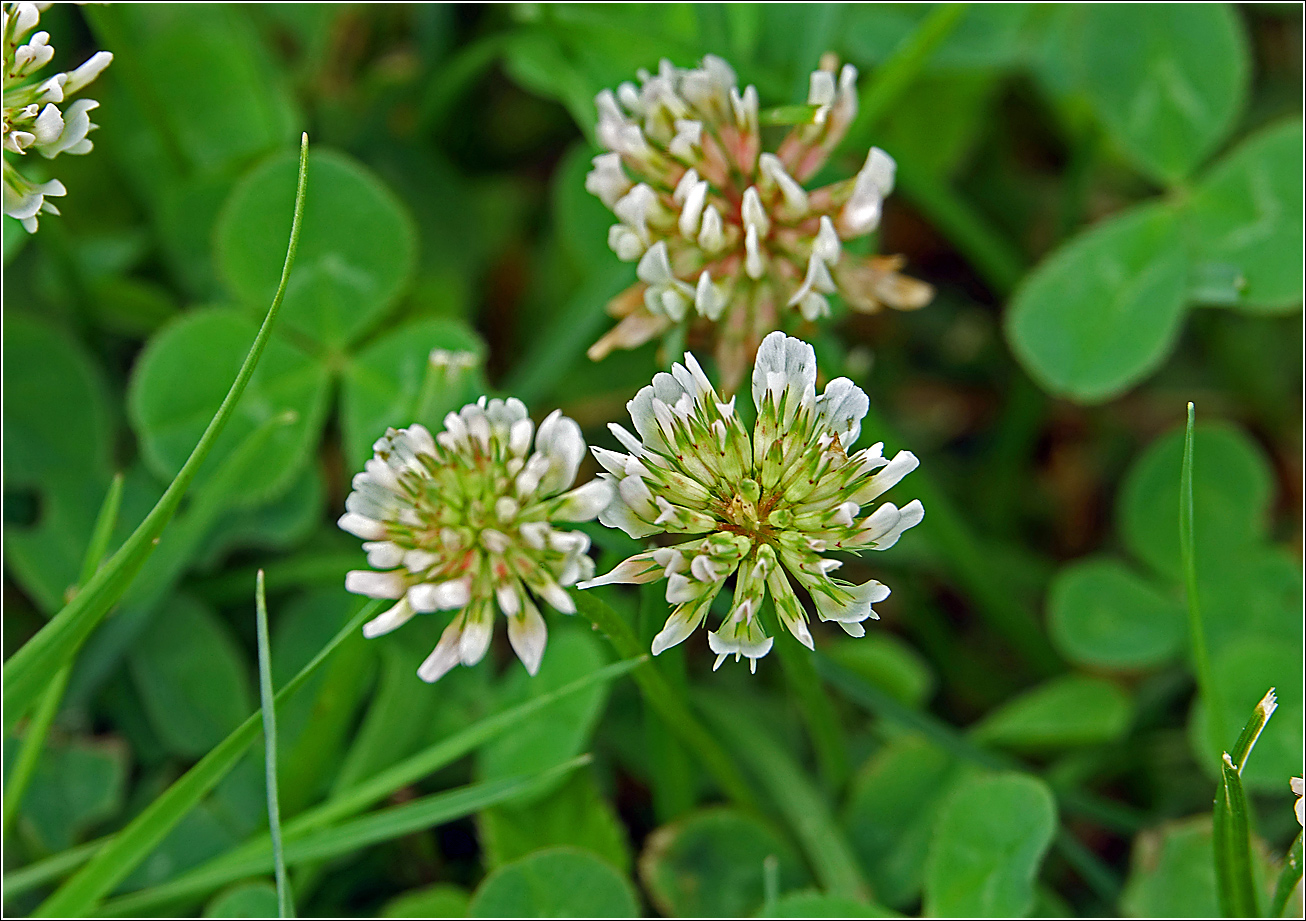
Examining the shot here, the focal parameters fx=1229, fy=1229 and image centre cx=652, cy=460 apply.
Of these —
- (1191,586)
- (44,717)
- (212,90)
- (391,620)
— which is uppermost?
(212,90)

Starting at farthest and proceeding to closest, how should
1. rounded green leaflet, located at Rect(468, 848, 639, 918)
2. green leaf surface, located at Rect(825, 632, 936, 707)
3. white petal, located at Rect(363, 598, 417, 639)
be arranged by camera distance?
green leaf surface, located at Rect(825, 632, 936, 707)
rounded green leaflet, located at Rect(468, 848, 639, 918)
white petal, located at Rect(363, 598, 417, 639)

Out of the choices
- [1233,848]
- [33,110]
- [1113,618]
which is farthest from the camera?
[1113,618]

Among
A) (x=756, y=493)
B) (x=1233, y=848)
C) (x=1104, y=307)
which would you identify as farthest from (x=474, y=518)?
(x=1104, y=307)

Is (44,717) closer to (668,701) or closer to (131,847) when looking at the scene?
(131,847)

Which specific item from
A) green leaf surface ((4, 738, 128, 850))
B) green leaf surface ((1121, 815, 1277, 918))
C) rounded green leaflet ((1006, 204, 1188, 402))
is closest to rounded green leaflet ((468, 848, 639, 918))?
green leaf surface ((4, 738, 128, 850))

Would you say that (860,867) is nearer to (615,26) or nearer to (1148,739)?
(1148,739)

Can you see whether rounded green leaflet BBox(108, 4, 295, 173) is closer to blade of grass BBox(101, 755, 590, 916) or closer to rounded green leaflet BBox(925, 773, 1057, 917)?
blade of grass BBox(101, 755, 590, 916)

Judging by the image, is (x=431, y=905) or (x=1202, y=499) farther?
(x=1202, y=499)

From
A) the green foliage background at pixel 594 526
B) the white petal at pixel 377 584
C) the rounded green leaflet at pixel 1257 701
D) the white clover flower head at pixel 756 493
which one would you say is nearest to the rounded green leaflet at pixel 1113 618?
the green foliage background at pixel 594 526

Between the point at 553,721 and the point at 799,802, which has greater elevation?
the point at 553,721
